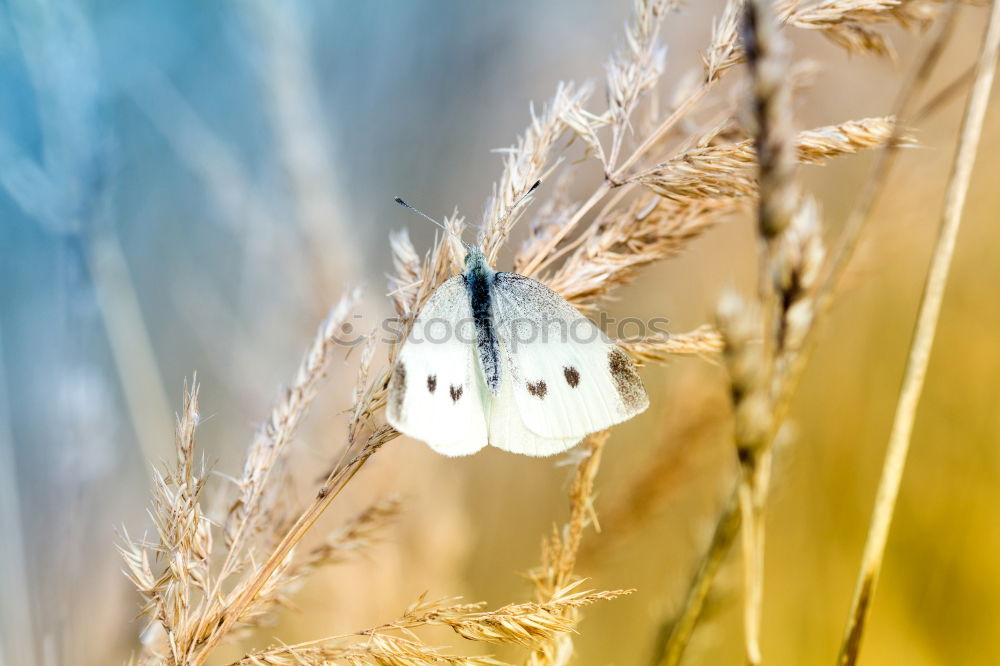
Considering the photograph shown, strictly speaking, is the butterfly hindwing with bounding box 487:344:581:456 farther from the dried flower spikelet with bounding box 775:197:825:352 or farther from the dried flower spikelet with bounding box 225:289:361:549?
the dried flower spikelet with bounding box 775:197:825:352

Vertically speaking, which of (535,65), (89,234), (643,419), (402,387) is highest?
(535,65)

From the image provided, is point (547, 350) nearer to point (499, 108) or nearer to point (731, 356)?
point (731, 356)

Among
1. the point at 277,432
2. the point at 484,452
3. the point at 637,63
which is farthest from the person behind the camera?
the point at 484,452

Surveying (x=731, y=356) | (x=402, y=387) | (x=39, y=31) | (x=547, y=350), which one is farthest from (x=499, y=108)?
(x=731, y=356)

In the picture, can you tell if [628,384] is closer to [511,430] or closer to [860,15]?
[511,430]

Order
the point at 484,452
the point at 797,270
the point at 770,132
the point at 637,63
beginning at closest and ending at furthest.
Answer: the point at 770,132 < the point at 797,270 < the point at 637,63 < the point at 484,452

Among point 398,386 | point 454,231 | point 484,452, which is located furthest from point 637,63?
point 484,452

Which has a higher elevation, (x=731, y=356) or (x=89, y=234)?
(x=89, y=234)
